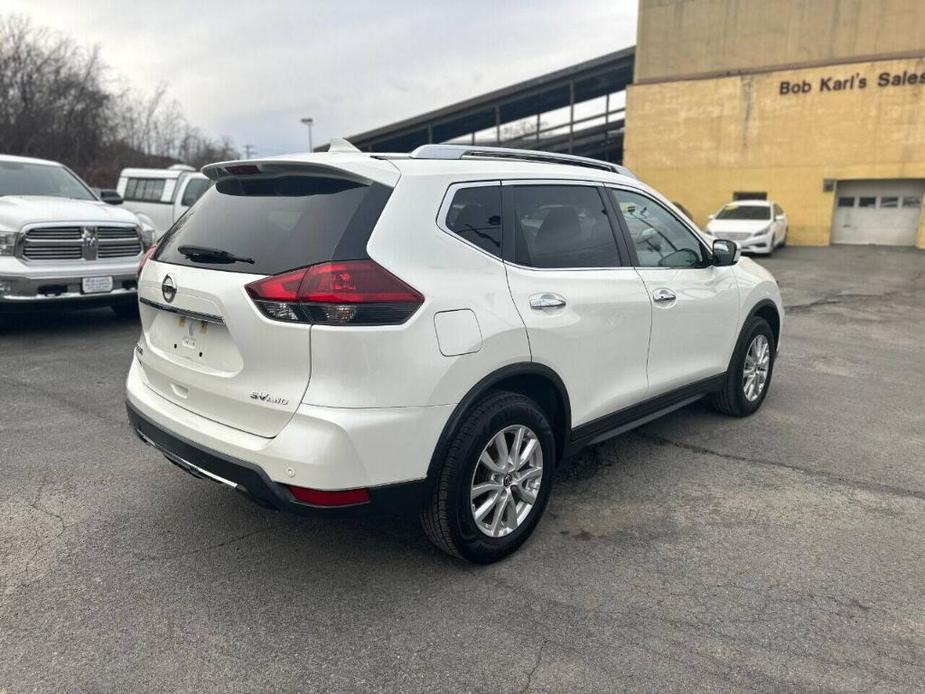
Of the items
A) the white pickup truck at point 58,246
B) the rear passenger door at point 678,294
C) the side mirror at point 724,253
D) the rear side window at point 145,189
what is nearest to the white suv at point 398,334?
the rear passenger door at point 678,294

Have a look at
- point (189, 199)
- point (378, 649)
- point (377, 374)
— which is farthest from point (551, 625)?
point (189, 199)

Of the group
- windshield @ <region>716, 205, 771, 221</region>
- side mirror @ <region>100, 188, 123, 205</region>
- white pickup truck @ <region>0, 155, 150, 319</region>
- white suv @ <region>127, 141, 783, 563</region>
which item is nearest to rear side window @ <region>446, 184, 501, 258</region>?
white suv @ <region>127, 141, 783, 563</region>

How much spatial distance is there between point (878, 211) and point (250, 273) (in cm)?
2569

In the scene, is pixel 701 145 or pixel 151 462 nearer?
pixel 151 462

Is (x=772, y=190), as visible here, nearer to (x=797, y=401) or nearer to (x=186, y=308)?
(x=797, y=401)

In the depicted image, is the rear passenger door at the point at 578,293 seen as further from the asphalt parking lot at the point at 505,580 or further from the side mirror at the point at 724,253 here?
the side mirror at the point at 724,253

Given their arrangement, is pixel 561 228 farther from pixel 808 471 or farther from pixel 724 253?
pixel 808 471

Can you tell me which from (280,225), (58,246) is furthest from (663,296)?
(58,246)

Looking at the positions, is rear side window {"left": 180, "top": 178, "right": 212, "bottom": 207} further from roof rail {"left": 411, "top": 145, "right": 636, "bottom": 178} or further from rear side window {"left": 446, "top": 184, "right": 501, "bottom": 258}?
rear side window {"left": 446, "top": 184, "right": 501, "bottom": 258}

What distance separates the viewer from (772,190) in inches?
937

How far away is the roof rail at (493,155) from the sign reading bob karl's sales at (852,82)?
2236 centimetres

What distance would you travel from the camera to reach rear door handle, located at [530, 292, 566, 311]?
3.01 meters

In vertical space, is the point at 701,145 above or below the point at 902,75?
below

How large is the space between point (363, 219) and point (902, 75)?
24681mm
